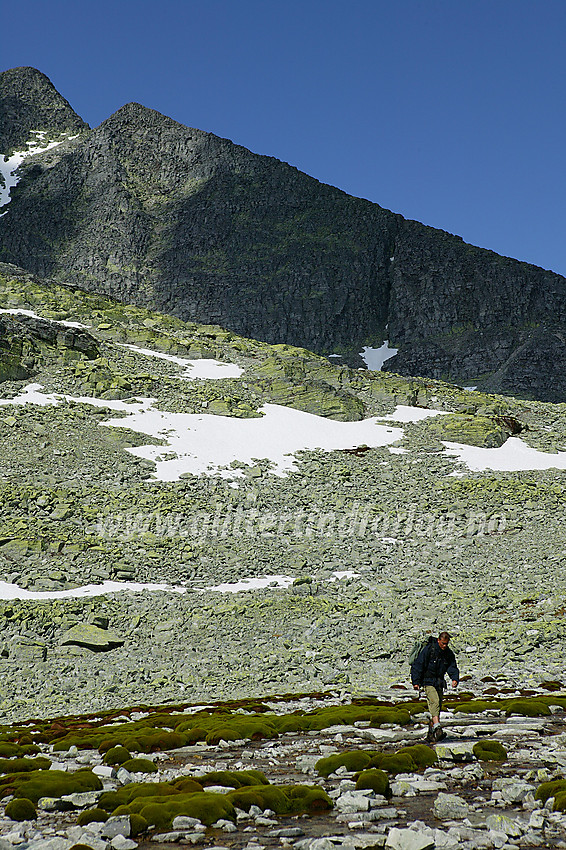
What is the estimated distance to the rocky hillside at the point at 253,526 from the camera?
94.3 feet

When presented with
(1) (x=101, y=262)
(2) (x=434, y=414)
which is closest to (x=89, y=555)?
(2) (x=434, y=414)

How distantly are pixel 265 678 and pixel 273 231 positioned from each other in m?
156

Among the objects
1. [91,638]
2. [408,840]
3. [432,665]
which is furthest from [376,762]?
[91,638]

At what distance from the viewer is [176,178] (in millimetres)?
185625

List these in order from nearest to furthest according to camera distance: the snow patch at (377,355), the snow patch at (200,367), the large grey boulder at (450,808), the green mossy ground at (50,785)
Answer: the large grey boulder at (450,808)
the green mossy ground at (50,785)
the snow patch at (200,367)
the snow patch at (377,355)

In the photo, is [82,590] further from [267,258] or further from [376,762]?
[267,258]

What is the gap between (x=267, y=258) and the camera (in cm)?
16700

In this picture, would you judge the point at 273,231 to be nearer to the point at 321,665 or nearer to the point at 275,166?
the point at 275,166

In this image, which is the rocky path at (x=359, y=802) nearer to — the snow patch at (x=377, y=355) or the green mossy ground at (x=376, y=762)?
the green mossy ground at (x=376, y=762)

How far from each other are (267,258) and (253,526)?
428ft

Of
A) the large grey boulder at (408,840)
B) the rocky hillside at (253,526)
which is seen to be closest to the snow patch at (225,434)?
the rocky hillside at (253,526)

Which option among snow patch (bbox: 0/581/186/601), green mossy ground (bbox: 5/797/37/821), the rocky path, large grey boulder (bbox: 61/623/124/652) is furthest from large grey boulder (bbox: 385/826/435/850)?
snow patch (bbox: 0/581/186/601)

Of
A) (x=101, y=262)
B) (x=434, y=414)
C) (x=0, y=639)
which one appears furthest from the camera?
(x=101, y=262)

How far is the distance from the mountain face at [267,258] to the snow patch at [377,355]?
2290 mm
